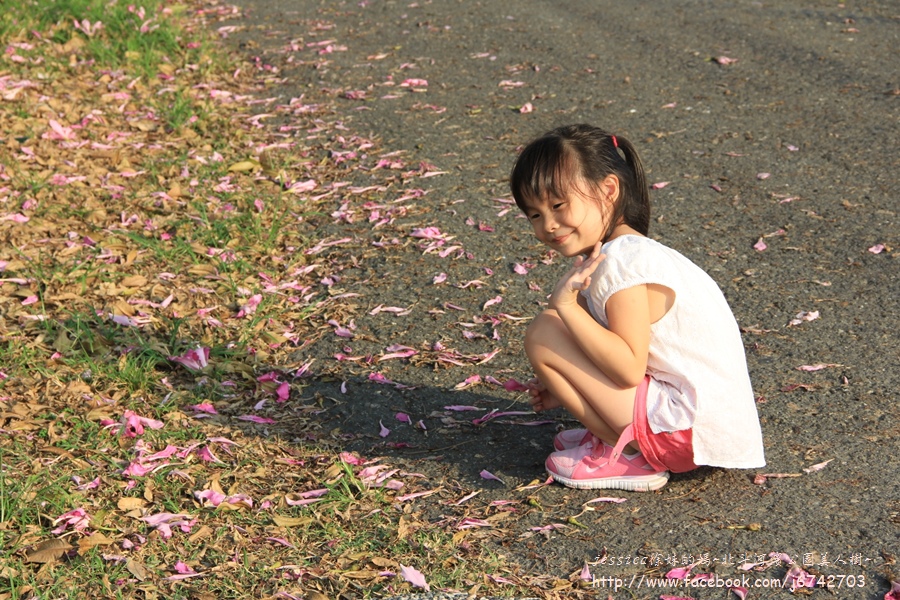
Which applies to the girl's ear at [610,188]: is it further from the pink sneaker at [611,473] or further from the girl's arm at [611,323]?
the pink sneaker at [611,473]

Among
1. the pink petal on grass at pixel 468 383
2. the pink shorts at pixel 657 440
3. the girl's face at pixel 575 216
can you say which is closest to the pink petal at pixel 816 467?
the pink shorts at pixel 657 440

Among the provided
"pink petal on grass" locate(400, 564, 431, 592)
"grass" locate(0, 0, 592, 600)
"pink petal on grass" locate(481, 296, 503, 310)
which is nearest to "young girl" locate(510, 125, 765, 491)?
"grass" locate(0, 0, 592, 600)

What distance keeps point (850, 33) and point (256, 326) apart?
5.99 m

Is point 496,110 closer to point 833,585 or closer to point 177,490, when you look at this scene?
point 177,490

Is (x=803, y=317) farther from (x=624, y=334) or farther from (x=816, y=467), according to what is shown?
(x=624, y=334)

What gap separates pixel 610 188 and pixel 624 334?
464mm

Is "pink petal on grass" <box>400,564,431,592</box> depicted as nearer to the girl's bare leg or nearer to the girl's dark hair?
the girl's bare leg

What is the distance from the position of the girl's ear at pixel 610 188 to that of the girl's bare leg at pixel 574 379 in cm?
41

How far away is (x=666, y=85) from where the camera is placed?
7473 mm

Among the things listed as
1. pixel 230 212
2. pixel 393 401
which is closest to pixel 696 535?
pixel 393 401

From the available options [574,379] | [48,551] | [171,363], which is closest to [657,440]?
[574,379]

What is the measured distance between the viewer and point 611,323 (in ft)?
10.2

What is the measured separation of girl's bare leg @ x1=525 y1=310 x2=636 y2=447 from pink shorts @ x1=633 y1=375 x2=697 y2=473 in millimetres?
31

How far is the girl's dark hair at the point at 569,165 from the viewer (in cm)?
309
